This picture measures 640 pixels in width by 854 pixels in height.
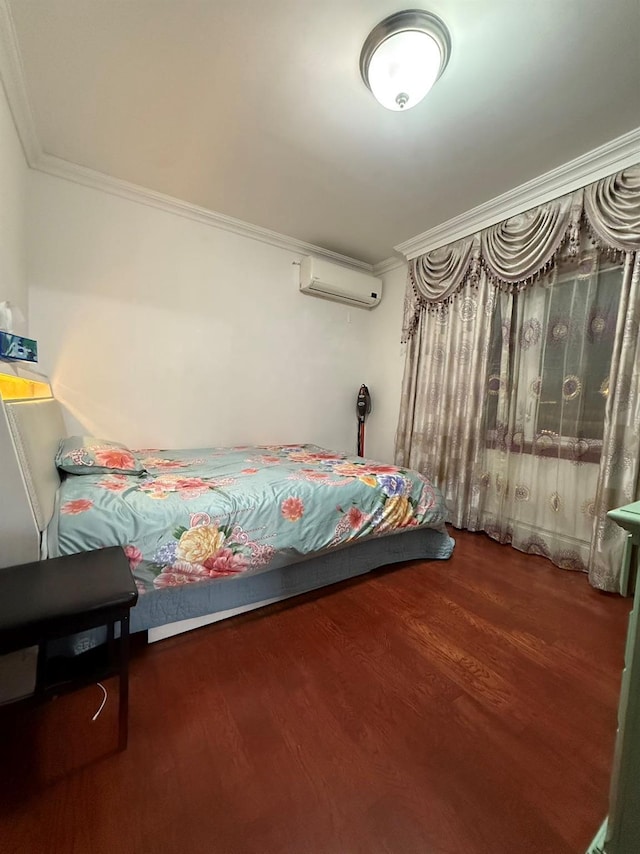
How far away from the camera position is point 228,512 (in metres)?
1.56

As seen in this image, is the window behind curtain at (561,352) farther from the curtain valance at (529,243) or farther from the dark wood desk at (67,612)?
the dark wood desk at (67,612)

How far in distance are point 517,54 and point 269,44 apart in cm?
110

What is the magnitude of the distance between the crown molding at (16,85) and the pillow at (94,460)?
71.8 inches

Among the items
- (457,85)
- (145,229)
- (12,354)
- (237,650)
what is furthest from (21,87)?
(237,650)

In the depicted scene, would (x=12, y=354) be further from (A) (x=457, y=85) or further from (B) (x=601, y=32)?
(B) (x=601, y=32)

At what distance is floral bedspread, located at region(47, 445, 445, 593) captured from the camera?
1370mm

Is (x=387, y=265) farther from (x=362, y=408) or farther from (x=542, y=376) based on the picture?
(x=542, y=376)

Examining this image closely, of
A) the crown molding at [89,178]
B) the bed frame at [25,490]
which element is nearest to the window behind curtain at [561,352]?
the crown molding at [89,178]

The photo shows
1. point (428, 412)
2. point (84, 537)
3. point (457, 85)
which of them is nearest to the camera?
point (84, 537)

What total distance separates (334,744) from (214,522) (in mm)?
888

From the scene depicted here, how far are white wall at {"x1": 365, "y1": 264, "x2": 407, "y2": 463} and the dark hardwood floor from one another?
89.1 inches

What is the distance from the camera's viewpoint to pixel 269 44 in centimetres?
153

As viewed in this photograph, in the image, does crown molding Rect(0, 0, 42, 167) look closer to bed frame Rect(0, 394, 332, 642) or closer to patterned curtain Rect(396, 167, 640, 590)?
bed frame Rect(0, 394, 332, 642)

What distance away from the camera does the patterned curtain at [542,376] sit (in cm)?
202
